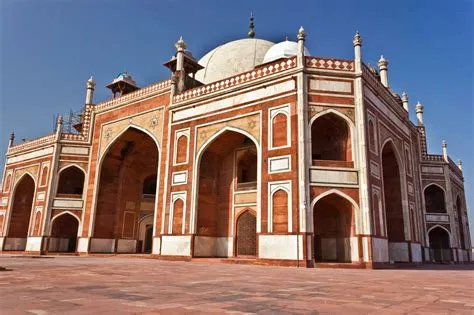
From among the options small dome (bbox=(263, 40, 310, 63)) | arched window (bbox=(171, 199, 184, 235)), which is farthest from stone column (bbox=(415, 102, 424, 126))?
arched window (bbox=(171, 199, 184, 235))

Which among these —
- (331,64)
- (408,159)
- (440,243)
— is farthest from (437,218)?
(331,64)

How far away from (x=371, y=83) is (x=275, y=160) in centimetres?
540

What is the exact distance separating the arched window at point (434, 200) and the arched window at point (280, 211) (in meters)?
17.0

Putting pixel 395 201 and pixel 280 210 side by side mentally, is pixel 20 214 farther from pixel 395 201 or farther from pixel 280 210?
pixel 395 201

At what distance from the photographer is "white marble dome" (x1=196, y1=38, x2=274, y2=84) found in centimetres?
2491

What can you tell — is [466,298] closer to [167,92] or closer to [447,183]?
[167,92]

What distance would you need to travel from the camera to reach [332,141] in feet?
49.3

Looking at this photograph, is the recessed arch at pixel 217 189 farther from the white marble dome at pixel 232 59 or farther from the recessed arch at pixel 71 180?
the recessed arch at pixel 71 180

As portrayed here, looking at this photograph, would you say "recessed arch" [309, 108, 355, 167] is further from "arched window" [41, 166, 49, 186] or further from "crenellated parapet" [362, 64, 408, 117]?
"arched window" [41, 166, 49, 186]

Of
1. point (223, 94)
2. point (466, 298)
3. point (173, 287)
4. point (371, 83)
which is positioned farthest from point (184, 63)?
point (466, 298)

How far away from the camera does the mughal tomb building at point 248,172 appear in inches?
524

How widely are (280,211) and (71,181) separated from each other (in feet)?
54.3

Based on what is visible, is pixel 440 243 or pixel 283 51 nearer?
pixel 283 51

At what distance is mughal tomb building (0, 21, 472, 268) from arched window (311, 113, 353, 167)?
0.19 ft
